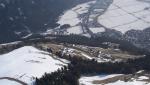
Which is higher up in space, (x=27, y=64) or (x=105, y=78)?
(x=27, y=64)

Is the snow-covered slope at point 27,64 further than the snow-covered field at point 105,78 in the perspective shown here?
Yes

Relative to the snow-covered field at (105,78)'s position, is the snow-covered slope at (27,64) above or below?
above

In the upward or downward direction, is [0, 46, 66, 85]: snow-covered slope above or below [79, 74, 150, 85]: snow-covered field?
above

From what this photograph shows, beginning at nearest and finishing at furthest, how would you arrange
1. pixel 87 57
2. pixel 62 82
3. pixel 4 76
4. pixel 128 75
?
1. pixel 62 82
2. pixel 128 75
3. pixel 4 76
4. pixel 87 57

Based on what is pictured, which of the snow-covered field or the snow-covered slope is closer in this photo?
the snow-covered field

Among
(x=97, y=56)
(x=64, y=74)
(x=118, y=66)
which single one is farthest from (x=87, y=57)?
(x=64, y=74)

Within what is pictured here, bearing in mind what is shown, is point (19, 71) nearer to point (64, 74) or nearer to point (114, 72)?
point (64, 74)

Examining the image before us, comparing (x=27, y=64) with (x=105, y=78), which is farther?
(x=27, y=64)

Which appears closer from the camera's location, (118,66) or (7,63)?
(118,66)
